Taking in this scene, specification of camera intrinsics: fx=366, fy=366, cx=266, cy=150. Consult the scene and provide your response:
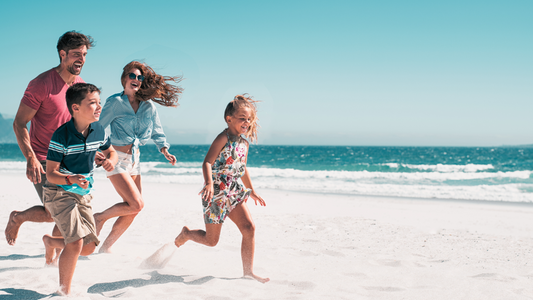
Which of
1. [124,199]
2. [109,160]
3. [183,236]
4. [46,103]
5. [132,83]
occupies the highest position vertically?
[132,83]

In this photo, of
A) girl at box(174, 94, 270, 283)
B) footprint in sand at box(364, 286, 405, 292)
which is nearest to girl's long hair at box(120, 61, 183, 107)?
girl at box(174, 94, 270, 283)

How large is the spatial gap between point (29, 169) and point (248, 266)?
1920 millimetres

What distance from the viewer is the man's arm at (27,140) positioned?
2.71 metres

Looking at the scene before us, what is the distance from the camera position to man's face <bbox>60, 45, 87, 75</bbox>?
3.06m

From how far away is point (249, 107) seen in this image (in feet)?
10.5

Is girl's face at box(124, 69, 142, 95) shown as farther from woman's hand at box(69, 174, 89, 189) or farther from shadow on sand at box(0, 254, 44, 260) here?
→ shadow on sand at box(0, 254, 44, 260)

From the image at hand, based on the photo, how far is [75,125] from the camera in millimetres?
2479

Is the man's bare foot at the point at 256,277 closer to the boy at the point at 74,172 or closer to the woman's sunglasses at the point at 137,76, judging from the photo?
the boy at the point at 74,172

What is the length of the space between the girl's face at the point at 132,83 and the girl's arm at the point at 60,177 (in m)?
1.43

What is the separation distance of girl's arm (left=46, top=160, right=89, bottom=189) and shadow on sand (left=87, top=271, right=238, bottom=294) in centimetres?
103

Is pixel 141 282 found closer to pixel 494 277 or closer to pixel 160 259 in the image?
pixel 160 259

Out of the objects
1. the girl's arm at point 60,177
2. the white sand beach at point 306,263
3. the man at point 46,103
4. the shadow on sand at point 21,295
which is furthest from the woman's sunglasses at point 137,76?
the shadow on sand at point 21,295

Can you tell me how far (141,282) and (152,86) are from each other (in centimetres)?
190

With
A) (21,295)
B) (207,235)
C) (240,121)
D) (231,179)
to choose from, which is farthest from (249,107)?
(21,295)
